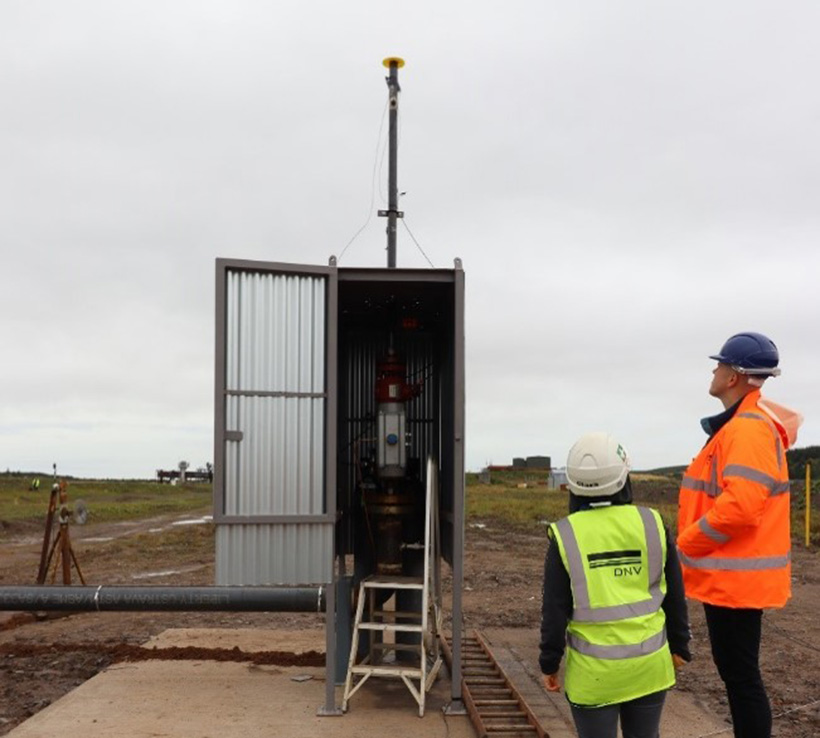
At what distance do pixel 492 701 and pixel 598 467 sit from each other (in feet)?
11.6

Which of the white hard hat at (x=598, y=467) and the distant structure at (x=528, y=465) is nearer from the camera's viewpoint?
the white hard hat at (x=598, y=467)

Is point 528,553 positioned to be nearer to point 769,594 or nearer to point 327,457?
point 327,457

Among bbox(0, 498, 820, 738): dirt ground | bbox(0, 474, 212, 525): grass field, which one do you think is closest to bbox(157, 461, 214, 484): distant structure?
bbox(0, 474, 212, 525): grass field

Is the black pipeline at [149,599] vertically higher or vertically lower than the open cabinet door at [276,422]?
lower

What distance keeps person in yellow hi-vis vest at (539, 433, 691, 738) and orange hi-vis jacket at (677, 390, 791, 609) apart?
2.18ft

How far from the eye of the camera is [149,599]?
8.23 m

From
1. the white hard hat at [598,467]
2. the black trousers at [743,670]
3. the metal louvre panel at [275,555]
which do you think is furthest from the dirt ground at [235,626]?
the white hard hat at [598,467]

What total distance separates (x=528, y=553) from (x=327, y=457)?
518 inches

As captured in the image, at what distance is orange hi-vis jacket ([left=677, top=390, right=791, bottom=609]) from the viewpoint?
435 centimetres

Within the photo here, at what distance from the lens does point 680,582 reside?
12.8 feet

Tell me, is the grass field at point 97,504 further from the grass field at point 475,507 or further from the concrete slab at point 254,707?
the concrete slab at point 254,707

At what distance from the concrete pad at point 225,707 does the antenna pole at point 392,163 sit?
146 inches

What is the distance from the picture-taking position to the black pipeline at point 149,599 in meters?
7.67

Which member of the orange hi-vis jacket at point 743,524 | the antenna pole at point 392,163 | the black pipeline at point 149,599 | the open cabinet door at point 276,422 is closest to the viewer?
the orange hi-vis jacket at point 743,524
